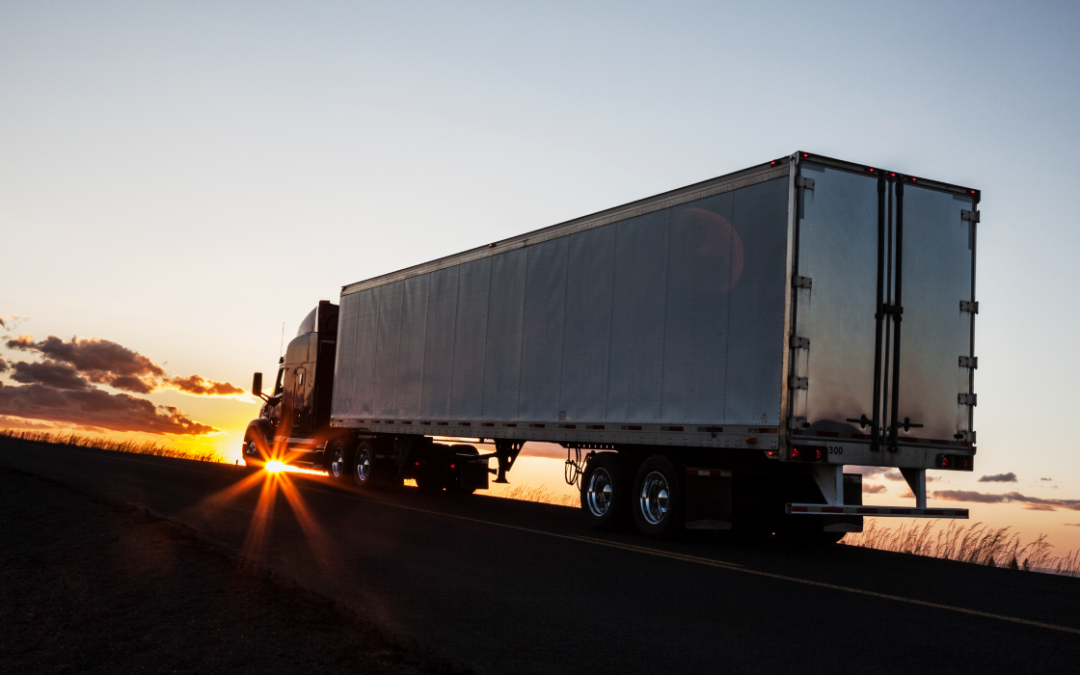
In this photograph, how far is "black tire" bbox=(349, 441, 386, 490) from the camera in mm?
20422

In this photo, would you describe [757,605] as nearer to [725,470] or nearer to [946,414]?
[725,470]

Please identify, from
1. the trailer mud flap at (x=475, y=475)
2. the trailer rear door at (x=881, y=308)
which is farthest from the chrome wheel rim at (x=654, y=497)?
the trailer mud flap at (x=475, y=475)

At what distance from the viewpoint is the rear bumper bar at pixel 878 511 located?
10.4m

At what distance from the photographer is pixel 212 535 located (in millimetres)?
10289

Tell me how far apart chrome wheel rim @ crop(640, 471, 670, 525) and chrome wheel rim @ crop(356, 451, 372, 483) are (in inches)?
386

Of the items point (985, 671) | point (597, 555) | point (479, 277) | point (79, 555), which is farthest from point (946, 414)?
point (79, 555)

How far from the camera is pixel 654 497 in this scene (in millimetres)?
12141

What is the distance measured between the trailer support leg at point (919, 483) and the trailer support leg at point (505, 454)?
25.6 feet

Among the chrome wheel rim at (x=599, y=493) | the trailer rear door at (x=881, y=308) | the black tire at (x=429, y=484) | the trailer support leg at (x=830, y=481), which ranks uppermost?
the trailer rear door at (x=881, y=308)

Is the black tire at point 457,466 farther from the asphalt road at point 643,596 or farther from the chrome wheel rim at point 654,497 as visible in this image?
the chrome wheel rim at point 654,497

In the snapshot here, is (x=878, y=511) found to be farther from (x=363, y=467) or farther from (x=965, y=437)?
(x=363, y=467)

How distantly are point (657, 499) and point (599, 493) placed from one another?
1325 mm

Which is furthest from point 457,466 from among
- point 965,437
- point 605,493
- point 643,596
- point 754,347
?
point 643,596

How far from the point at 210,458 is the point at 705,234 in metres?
27.1
